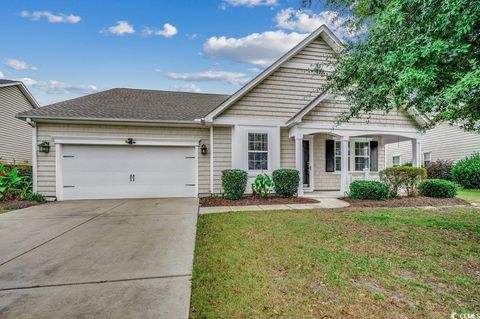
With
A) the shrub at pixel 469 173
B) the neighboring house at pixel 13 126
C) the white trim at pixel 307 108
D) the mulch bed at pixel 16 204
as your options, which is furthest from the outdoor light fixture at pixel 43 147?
the shrub at pixel 469 173

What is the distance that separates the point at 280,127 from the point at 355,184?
3.60 meters

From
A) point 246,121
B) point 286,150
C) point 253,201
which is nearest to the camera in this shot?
point 253,201

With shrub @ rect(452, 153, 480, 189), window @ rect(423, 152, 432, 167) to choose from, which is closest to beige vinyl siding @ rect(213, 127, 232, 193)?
shrub @ rect(452, 153, 480, 189)

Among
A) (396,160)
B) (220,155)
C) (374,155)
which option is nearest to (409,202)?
(374,155)

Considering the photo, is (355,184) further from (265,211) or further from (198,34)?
(198,34)

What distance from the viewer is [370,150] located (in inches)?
464

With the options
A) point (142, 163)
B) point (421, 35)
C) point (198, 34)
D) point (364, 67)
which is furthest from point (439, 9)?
point (198, 34)

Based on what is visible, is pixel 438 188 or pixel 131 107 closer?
pixel 438 188

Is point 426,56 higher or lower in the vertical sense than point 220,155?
higher

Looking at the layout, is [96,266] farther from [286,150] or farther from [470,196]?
[470,196]

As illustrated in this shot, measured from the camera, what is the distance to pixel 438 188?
30.7 ft

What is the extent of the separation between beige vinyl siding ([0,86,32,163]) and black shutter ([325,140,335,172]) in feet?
55.1

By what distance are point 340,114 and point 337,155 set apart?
271cm

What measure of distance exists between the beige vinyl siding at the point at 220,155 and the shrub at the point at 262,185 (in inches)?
50.6
